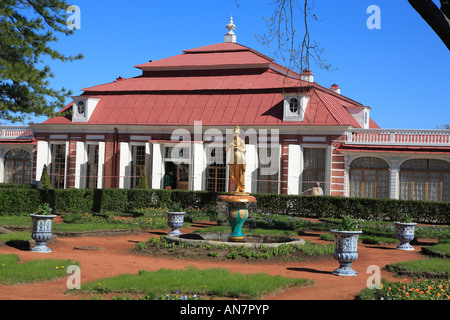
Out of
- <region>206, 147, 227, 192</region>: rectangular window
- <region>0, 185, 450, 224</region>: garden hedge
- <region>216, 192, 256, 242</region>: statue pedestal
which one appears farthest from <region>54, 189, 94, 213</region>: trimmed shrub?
<region>216, 192, 256, 242</region>: statue pedestal

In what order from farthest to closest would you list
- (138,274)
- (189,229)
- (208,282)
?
1. (189,229)
2. (138,274)
3. (208,282)

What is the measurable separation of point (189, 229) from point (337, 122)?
519 inches

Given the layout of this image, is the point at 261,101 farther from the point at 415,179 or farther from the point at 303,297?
the point at 303,297

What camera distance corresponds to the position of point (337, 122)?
30.7m

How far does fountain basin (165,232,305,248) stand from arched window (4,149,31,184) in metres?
23.4

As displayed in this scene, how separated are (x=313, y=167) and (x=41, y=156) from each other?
628 inches

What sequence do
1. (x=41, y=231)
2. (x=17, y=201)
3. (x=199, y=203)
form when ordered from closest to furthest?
(x=41, y=231), (x=17, y=201), (x=199, y=203)

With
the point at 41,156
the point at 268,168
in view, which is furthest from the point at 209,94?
the point at 41,156

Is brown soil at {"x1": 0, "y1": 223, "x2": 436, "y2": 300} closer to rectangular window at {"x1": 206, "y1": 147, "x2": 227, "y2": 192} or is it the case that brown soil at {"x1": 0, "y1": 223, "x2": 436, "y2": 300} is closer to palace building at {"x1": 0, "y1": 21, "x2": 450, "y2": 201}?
palace building at {"x1": 0, "y1": 21, "x2": 450, "y2": 201}

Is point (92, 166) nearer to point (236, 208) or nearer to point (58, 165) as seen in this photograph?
point (58, 165)

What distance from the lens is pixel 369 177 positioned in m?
30.8

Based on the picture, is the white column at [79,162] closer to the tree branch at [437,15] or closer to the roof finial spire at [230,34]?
the roof finial spire at [230,34]

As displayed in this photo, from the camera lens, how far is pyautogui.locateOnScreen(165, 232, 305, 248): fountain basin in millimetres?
14711
